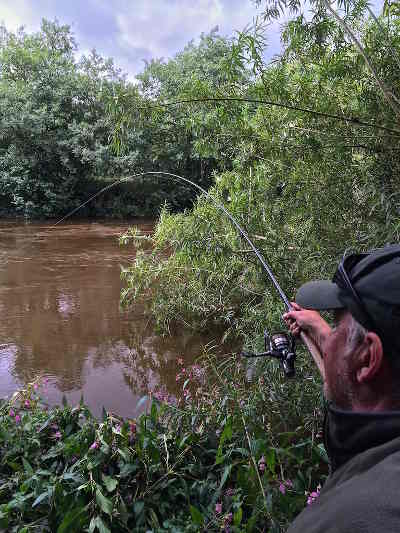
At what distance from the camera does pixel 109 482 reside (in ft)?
7.34

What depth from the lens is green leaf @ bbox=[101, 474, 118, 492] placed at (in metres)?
2.20

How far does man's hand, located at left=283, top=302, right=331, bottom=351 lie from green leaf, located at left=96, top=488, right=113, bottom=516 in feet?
4.20

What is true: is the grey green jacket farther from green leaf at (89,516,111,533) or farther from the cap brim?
green leaf at (89,516,111,533)

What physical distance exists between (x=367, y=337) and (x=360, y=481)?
0.28m

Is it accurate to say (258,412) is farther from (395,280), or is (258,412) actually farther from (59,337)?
(59,337)

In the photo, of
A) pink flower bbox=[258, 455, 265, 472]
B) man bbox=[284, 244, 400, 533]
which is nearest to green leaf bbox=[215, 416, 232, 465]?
pink flower bbox=[258, 455, 265, 472]

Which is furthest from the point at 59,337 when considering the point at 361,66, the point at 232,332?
the point at 361,66

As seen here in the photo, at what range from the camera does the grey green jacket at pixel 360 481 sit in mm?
547

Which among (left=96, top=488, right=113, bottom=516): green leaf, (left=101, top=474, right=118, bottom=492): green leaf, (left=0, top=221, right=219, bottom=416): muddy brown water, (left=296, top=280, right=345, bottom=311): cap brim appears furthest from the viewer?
(left=0, top=221, right=219, bottom=416): muddy brown water

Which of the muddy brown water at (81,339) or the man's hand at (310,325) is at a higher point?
the man's hand at (310,325)

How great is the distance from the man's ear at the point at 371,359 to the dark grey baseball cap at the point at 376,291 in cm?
1

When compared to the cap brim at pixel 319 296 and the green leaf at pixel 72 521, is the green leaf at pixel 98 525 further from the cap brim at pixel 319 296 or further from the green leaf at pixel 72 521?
the cap brim at pixel 319 296

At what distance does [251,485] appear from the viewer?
218 centimetres

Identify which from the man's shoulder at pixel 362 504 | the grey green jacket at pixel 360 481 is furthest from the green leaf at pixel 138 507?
the man's shoulder at pixel 362 504
